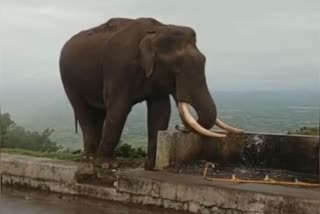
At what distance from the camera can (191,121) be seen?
9.64m

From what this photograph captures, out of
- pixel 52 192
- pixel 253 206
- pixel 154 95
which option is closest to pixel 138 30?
pixel 154 95

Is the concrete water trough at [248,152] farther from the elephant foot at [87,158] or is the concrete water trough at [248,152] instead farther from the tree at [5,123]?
the tree at [5,123]

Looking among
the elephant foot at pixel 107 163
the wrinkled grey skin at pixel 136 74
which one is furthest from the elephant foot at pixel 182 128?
the elephant foot at pixel 107 163

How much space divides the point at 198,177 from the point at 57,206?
1791 millimetres

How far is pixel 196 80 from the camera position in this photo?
31.8 ft

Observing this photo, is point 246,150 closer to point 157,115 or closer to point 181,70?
point 157,115

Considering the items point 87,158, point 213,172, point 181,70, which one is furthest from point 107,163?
point 181,70

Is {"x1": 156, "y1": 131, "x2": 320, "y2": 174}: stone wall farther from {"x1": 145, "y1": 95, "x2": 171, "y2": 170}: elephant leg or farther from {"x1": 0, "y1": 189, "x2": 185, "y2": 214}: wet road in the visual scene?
{"x1": 0, "y1": 189, "x2": 185, "y2": 214}: wet road

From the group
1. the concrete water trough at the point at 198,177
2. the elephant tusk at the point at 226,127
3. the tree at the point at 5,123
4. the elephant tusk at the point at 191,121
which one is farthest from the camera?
the tree at the point at 5,123

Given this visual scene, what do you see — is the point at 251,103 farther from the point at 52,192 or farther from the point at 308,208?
the point at 308,208

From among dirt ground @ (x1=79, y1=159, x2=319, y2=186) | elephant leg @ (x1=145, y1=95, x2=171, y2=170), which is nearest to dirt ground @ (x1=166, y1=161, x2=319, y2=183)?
dirt ground @ (x1=79, y1=159, x2=319, y2=186)

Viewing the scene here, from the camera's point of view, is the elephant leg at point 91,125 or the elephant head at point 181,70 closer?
the elephant head at point 181,70

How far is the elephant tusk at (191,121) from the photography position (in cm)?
950

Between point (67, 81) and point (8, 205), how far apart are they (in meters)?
3.45
